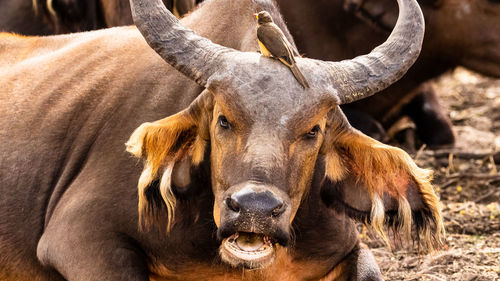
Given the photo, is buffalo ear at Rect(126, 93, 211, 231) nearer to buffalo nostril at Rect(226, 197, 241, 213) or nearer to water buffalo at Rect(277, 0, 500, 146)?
buffalo nostril at Rect(226, 197, 241, 213)

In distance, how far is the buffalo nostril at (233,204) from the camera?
13.0 ft

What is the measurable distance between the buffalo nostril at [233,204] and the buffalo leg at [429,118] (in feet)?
16.0

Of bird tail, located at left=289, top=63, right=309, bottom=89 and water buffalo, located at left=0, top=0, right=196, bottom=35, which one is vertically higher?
bird tail, located at left=289, top=63, right=309, bottom=89

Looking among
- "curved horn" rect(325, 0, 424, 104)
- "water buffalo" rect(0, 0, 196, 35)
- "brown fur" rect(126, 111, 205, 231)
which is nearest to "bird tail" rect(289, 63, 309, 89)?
"curved horn" rect(325, 0, 424, 104)

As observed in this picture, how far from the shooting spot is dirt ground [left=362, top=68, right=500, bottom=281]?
5766 millimetres

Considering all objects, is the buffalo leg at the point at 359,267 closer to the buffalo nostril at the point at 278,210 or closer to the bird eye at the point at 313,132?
the bird eye at the point at 313,132

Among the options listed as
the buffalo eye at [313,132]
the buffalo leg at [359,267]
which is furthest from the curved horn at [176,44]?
the buffalo leg at [359,267]

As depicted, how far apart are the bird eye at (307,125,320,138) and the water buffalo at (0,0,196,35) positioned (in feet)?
12.6

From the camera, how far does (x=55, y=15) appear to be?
8.27 metres

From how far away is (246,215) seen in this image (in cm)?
393

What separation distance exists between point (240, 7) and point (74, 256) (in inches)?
61.1

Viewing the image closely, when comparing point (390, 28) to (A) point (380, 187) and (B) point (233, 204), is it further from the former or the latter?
(B) point (233, 204)

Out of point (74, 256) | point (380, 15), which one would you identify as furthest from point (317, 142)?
point (380, 15)

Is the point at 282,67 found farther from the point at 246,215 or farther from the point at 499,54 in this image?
the point at 499,54
